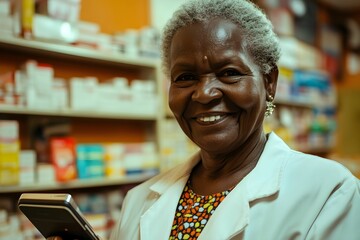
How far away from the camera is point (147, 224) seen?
48.4 inches

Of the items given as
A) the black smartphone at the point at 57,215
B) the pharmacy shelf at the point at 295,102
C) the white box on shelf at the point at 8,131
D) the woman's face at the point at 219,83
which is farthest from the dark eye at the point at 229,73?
the pharmacy shelf at the point at 295,102

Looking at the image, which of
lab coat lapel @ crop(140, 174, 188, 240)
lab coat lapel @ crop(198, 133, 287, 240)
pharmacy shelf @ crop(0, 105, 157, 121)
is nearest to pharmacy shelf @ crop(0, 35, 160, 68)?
pharmacy shelf @ crop(0, 105, 157, 121)

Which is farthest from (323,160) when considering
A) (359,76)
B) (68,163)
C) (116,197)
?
(359,76)

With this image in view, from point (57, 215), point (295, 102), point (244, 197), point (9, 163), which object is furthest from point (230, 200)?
point (295, 102)

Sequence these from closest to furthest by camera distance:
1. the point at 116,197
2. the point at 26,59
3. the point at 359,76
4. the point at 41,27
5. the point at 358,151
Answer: the point at 41,27
the point at 26,59
the point at 116,197
the point at 358,151
the point at 359,76

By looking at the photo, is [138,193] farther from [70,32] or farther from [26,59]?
[26,59]

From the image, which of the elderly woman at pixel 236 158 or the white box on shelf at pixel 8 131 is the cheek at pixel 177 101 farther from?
the white box on shelf at pixel 8 131

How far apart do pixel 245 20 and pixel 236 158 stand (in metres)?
0.39

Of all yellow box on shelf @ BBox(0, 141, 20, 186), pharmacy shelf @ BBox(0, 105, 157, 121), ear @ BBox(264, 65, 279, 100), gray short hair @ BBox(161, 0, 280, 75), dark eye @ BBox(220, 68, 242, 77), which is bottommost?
yellow box on shelf @ BBox(0, 141, 20, 186)

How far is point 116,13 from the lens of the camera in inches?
139

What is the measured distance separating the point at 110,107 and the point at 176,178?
1695 mm

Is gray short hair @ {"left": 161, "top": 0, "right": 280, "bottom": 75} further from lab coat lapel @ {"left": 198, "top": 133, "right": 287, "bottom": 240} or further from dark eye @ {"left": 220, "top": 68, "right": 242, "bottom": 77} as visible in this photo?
lab coat lapel @ {"left": 198, "top": 133, "right": 287, "bottom": 240}

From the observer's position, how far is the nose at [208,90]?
108cm

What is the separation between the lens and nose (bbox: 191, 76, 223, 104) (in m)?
1.08
